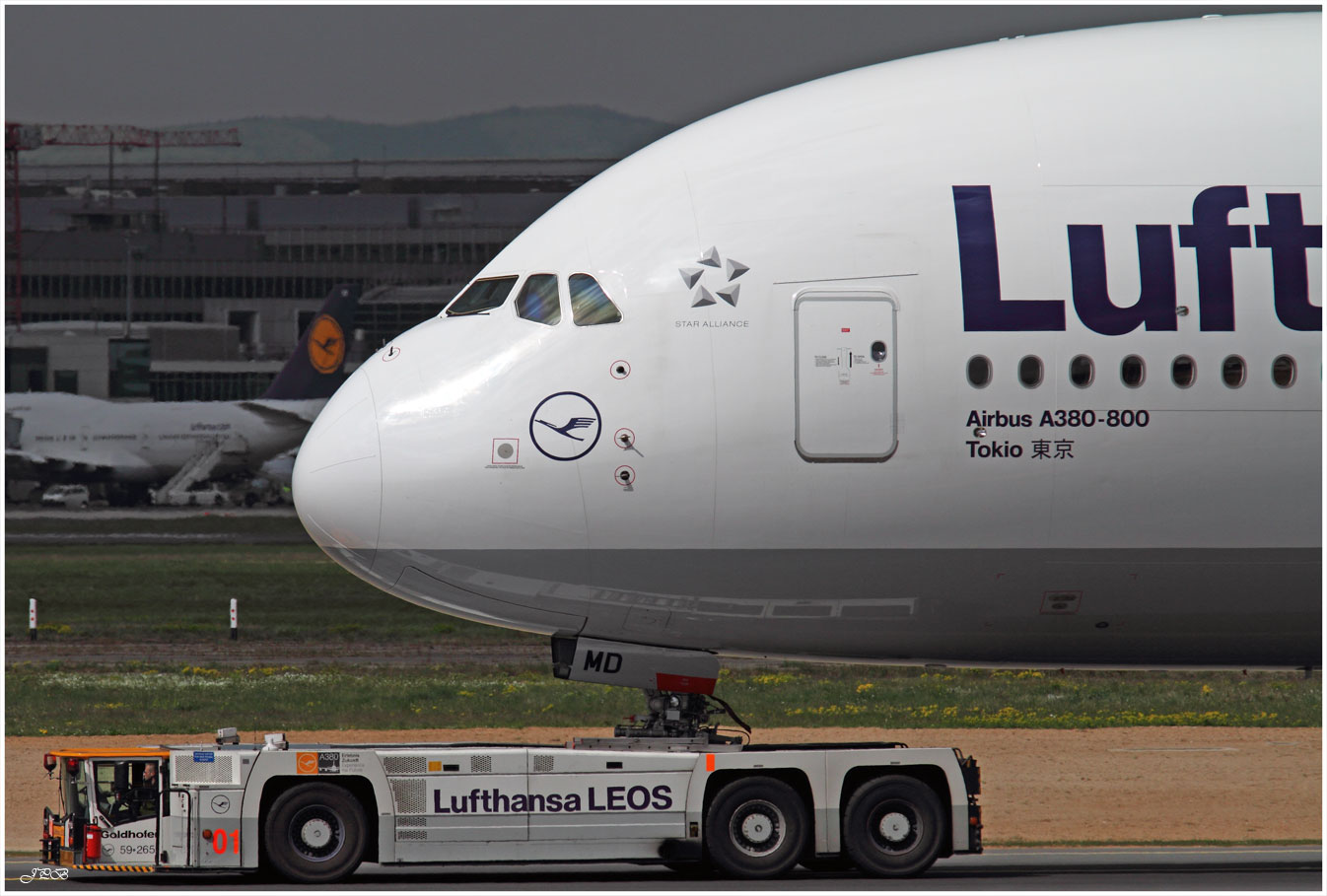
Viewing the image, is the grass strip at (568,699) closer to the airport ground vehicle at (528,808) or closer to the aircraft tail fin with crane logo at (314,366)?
the airport ground vehicle at (528,808)

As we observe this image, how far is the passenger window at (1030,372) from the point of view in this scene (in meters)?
13.2

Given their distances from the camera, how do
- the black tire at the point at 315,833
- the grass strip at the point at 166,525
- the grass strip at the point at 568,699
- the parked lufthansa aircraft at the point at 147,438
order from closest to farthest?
the black tire at the point at 315,833 → the grass strip at the point at 568,699 → the grass strip at the point at 166,525 → the parked lufthansa aircraft at the point at 147,438

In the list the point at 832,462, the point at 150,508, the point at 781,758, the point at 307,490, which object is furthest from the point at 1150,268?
the point at 150,508

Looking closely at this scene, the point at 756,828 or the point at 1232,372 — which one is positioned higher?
the point at 1232,372

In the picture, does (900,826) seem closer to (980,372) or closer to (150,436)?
(980,372)

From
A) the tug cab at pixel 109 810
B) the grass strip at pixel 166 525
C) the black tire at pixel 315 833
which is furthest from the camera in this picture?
the grass strip at pixel 166 525

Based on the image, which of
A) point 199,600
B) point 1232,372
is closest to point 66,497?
point 199,600

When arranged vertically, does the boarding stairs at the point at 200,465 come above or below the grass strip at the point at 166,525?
above

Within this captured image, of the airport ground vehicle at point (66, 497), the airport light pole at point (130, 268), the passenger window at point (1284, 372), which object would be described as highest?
the airport light pole at point (130, 268)

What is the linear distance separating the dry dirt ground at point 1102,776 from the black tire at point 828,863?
3788mm

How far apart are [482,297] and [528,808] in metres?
4.72

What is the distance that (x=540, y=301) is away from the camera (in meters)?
13.8

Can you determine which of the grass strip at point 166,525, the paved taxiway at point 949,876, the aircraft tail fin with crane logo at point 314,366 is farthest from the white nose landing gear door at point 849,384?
the aircraft tail fin with crane logo at point 314,366

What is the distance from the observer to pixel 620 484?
13.4 meters
